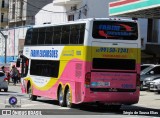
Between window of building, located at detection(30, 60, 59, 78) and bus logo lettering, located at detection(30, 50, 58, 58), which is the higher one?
bus logo lettering, located at detection(30, 50, 58, 58)

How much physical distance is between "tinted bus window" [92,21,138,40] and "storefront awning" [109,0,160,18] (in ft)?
27.7

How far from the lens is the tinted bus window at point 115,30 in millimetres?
20266

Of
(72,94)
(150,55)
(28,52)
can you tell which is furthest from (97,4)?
(72,94)

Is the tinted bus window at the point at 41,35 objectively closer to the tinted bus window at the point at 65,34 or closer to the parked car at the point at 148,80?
the tinted bus window at the point at 65,34

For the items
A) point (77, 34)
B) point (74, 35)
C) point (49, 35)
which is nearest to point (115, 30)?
point (77, 34)

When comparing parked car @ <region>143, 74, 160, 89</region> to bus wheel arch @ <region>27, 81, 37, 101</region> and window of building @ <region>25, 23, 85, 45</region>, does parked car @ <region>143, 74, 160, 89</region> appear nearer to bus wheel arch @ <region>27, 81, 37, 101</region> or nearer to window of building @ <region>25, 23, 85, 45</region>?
bus wheel arch @ <region>27, 81, 37, 101</region>

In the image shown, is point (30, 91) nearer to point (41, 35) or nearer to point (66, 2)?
point (41, 35)

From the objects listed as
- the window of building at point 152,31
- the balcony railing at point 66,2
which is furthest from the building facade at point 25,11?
the window of building at point 152,31

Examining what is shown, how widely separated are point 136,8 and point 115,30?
1212cm

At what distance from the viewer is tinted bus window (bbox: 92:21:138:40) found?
66.5 feet

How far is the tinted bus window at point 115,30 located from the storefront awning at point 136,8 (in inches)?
333

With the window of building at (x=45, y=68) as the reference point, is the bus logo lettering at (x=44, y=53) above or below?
above

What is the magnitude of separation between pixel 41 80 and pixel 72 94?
408 cm

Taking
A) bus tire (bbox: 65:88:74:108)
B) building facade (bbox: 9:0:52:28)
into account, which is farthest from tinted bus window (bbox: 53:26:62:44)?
building facade (bbox: 9:0:52:28)
